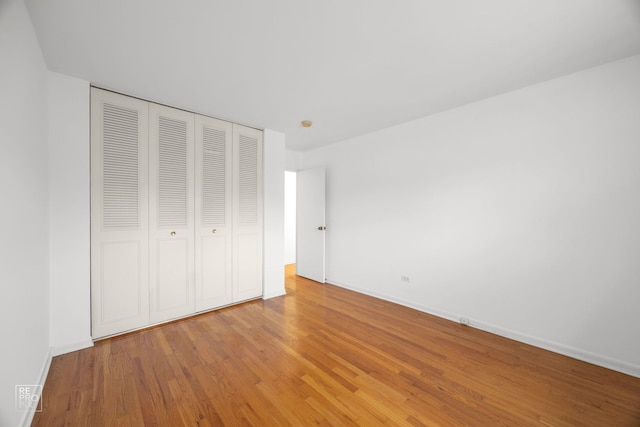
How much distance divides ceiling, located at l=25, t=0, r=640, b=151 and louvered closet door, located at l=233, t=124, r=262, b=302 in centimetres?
84

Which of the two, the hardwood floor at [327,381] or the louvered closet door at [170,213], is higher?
the louvered closet door at [170,213]

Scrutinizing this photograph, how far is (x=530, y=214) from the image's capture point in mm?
2496

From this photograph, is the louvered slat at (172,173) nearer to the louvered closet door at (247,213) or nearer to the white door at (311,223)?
the louvered closet door at (247,213)

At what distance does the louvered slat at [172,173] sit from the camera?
2881mm

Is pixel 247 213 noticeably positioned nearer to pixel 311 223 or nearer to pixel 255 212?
pixel 255 212

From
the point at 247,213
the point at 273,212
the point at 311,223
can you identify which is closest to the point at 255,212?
the point at 247,213

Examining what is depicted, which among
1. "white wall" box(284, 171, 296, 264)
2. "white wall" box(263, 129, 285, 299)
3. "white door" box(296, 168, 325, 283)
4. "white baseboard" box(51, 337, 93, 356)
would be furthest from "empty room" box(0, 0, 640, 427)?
"white wall" box(284, 171, 296, 264)

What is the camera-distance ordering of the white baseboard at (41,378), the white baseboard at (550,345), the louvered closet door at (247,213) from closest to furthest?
the white baseboard at (41,378), the white baseboard at (550,345), the louvered closet door at (247,213)

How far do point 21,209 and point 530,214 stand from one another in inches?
169

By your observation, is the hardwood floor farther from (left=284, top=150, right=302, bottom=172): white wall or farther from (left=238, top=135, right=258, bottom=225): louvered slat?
(left=284, top=150, right=302, bottom=172): white wall

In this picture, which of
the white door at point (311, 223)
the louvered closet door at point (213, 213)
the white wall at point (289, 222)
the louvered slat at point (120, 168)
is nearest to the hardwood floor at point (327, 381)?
the louvered closet door at point (213, 213)

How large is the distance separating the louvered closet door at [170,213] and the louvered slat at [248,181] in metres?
0.68

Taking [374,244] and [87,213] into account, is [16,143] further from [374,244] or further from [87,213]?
[374,244]

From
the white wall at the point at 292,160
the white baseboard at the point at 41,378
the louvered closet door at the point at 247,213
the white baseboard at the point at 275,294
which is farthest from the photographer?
the white wall at the point at 292,160
